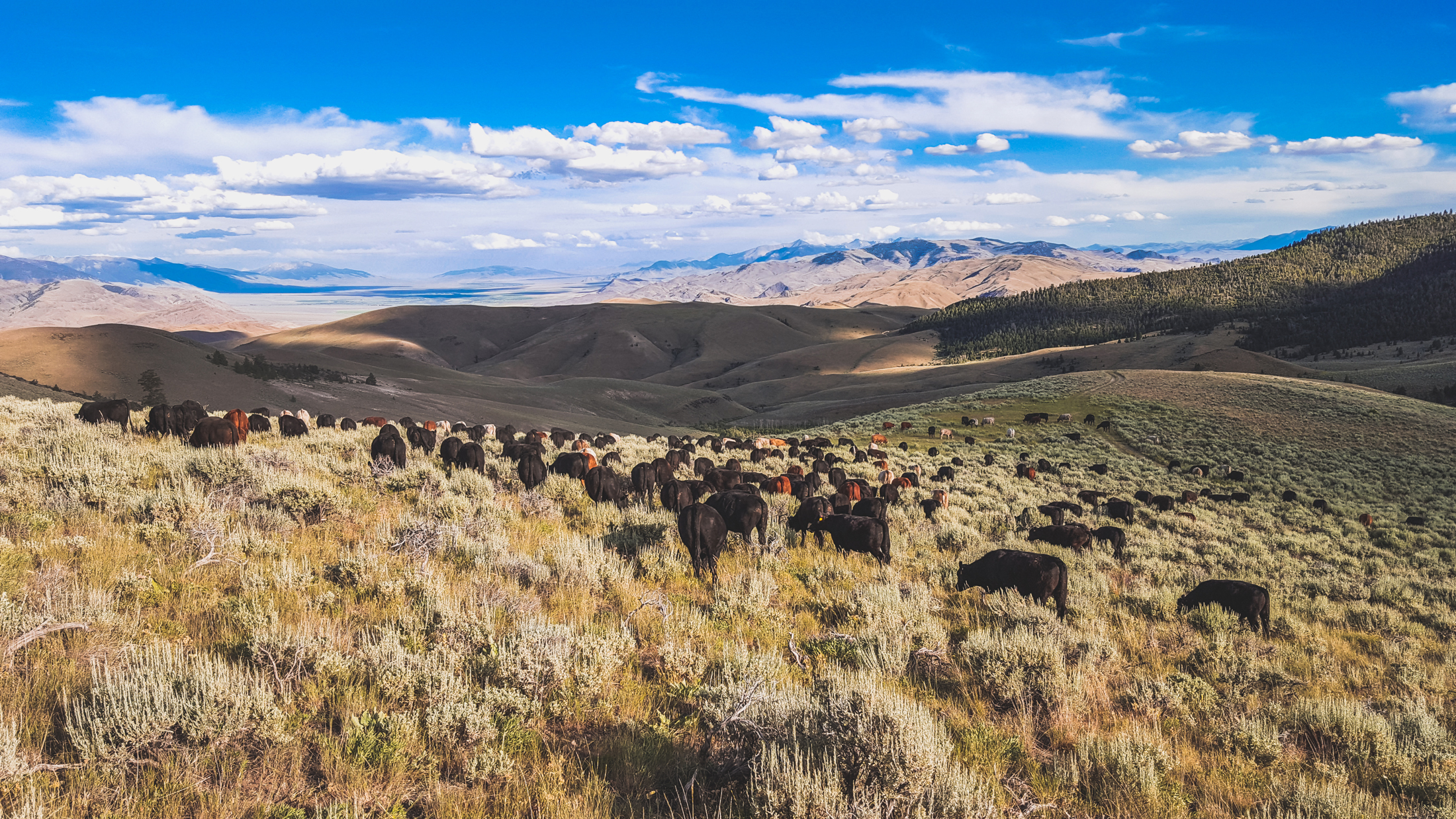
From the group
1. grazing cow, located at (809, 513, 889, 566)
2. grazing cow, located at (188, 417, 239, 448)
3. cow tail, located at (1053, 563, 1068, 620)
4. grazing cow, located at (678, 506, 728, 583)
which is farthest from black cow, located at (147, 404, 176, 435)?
cow tail, located at (1053, 563, 1068, 620)

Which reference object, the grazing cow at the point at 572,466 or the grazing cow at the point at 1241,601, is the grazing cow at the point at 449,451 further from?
the grazing cow at the point at 1241,601

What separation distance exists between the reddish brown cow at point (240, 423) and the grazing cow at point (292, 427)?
150 centimetres

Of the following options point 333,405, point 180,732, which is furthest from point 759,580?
point 333,405

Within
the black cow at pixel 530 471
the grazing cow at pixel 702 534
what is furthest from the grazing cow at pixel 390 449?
the grazing cow at pixel 702 534

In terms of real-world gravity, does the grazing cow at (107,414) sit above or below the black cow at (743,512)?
above

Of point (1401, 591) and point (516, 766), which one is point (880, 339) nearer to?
point (1401, 591)

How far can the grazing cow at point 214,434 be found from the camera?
12312 millimetres

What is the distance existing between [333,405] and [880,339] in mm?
125582

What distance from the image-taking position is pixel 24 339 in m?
53.2

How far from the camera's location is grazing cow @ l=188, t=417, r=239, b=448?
12312mm

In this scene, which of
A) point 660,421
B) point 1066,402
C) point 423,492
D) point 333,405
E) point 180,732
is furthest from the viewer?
point 660,421

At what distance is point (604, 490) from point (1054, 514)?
12.7 metres

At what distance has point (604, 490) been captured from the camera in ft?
43.2

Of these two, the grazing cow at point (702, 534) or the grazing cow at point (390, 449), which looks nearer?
the grazing cow at point (702, 534)
